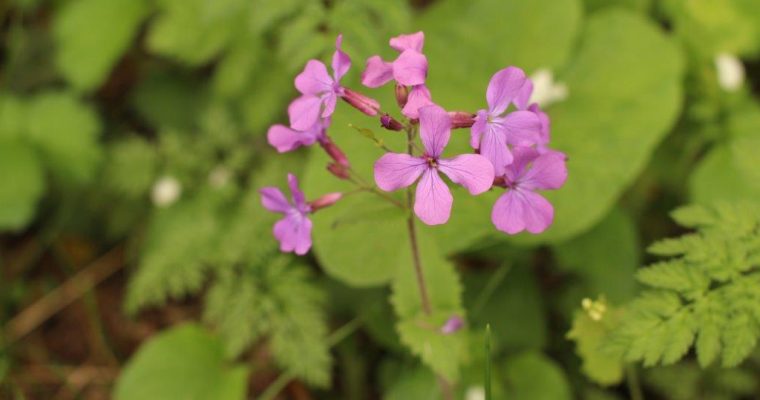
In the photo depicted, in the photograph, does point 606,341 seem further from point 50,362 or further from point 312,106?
point 50,362

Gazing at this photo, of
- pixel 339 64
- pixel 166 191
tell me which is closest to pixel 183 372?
pixel 166 191

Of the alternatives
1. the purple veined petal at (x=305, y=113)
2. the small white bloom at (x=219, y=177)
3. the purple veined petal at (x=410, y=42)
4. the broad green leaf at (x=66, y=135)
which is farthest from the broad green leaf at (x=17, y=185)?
the purple veined petal at (x=410, y=42)

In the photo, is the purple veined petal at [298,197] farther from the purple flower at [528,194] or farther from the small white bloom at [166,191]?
the small white bloom at [166,191]

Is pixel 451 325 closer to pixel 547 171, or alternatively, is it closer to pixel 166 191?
pixel 547 171

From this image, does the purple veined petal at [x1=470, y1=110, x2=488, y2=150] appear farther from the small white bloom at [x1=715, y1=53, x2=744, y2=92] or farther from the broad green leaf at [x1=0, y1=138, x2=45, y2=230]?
the broad green leaf at [x1=0, y1=138, x2=45, y2=230]

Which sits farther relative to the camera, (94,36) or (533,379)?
(94,36)

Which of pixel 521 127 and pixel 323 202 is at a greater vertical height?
pixel 521 127

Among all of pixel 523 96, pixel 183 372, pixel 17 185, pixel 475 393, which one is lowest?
pixel 183 372
